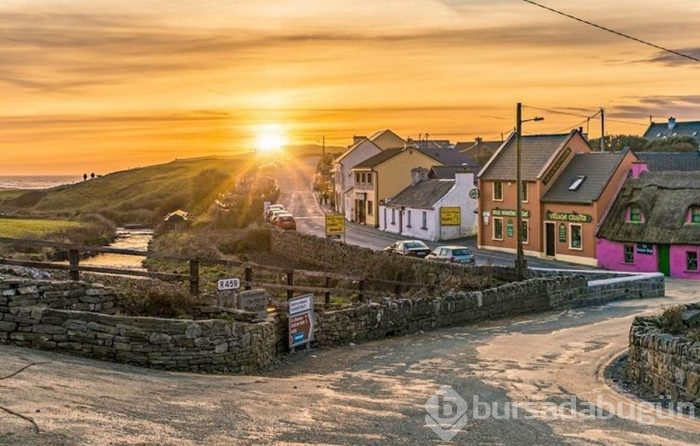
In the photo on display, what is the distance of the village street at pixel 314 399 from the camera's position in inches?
429

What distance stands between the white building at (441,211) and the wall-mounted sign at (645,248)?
18.0 m

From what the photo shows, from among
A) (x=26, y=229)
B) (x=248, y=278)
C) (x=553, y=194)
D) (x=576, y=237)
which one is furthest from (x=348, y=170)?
(x=248, y=278)

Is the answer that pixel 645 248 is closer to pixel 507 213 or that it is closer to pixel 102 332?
pixel 507 213

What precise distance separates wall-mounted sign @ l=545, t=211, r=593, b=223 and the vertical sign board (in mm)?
34758

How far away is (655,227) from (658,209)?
134 cm

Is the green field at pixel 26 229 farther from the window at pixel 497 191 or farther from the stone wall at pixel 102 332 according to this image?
the stone wall at pixel 102 332

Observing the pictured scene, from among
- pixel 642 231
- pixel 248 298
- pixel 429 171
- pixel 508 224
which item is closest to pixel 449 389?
pixel 248 298

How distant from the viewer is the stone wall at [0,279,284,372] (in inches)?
610

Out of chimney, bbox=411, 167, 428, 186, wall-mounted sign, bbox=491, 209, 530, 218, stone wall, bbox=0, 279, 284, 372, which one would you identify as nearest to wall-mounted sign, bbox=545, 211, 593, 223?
wall-mounted sign, bbox=491, 209, 530, 218

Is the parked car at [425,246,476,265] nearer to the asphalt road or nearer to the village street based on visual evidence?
the asphalt road

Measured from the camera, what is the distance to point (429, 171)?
7688 centimetres

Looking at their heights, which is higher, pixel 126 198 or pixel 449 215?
pixel 126 198

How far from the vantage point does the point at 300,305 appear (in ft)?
66.3

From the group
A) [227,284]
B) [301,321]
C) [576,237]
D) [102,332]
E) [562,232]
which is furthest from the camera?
[562,232]
